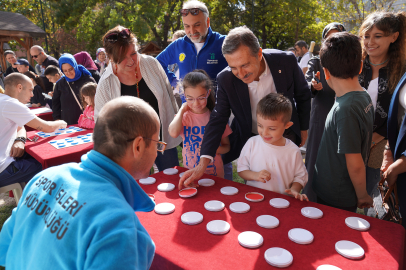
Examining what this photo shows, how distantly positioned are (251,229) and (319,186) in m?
0.74

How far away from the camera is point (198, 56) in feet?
9.77

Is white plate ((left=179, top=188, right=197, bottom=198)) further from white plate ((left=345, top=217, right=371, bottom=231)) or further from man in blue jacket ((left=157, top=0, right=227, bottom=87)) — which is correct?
man in blue jacket ((left=157, top=0, right=227, bottom=87))

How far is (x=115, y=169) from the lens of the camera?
896mm

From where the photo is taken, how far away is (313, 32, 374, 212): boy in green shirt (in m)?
1.43

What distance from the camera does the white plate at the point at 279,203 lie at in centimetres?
136

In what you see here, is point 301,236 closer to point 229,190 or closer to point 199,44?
point 229,190

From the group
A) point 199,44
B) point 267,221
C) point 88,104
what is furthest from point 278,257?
point 88,104

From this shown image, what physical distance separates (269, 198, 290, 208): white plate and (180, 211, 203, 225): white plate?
1.27 ft

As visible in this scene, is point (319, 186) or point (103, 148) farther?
point (319, 186)

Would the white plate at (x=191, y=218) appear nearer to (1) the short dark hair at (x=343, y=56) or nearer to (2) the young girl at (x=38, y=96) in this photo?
(1) the short dark hair at (x=343, y=56)

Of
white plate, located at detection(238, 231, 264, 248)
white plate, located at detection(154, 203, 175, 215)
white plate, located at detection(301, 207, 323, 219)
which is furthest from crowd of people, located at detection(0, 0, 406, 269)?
white plate, located at detection(238, 231, 264, 248)

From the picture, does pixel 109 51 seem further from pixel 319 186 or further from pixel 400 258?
pixel 400 258

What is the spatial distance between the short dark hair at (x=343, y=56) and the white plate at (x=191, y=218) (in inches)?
43.8

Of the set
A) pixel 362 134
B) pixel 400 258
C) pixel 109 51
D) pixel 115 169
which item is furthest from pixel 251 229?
pixel 109 51
